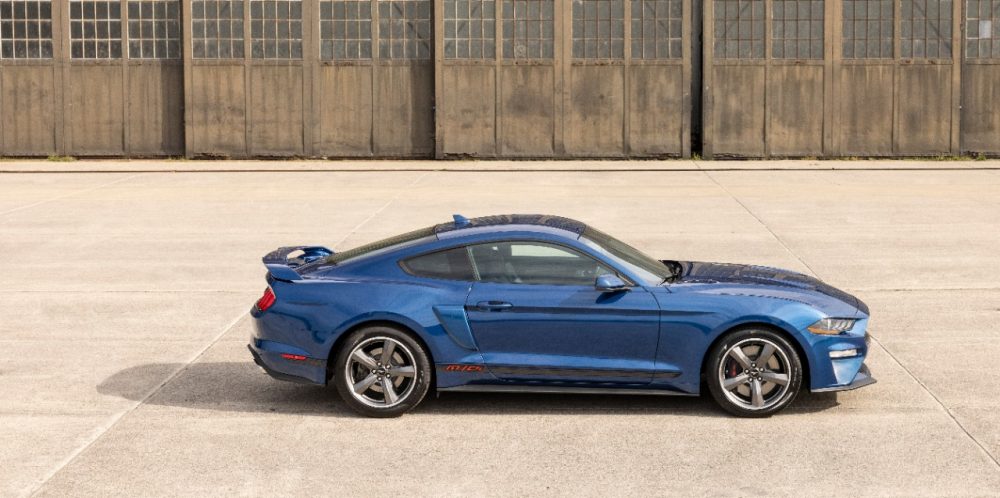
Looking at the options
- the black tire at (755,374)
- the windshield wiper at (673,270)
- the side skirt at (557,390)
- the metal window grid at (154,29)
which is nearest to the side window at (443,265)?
the side skirt at (557,390)

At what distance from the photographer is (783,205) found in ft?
68.0

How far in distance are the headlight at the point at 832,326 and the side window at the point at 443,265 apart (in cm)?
213

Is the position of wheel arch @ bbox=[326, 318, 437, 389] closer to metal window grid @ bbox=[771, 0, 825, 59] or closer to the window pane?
metal window grid @ bbox=[771, 0, 825, 59]

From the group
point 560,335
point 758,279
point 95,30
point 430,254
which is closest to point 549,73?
point 95,30

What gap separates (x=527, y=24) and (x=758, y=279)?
19.8 metres

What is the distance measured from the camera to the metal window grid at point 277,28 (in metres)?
28.7

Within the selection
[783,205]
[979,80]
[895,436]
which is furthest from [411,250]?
[979,80]

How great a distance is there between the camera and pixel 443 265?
9.08 metres

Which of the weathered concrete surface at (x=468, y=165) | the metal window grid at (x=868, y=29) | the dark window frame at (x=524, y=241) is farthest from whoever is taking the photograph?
the metal window grid at (x=868, y=29)

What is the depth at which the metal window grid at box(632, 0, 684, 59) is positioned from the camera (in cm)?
2836

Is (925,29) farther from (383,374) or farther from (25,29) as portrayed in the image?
(383,374)

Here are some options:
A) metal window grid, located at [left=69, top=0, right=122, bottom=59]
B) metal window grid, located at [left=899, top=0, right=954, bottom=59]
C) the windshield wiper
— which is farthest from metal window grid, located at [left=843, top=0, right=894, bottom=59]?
the windshield wiper

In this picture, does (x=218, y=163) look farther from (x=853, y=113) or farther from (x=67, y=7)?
(x=853, y=113)

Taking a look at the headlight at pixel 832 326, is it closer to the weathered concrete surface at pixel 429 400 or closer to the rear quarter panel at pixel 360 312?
the weathered concrete surface at pixel 429 400
